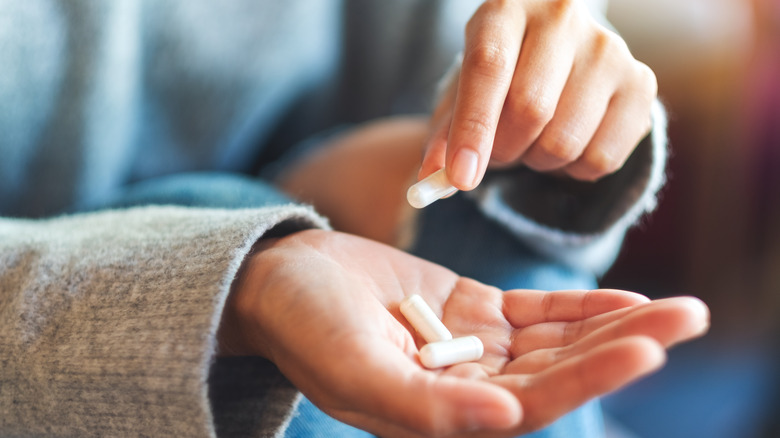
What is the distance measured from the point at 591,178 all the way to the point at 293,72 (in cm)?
67

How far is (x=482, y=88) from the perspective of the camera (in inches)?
24.0

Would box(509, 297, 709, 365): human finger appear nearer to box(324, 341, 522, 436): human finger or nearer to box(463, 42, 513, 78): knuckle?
box(324, 341, 522, 436): human finger

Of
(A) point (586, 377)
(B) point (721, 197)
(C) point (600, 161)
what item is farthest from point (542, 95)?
(B) point (721, 197)

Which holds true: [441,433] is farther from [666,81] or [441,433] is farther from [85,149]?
[666,81]

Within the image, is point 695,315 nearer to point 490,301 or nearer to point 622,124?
point 490,301

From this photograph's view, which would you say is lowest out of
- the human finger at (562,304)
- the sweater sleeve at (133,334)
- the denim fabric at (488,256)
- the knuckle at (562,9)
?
the sweater sleeve at (133,334)

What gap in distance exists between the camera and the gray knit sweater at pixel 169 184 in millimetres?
543

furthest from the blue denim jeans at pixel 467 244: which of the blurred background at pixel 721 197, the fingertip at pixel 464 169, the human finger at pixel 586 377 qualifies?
the blurred background at pixel 721 197

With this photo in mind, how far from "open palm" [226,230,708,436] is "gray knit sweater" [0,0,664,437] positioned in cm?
5

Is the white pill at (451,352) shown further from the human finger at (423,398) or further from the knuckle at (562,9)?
the knuckle at (562,9)

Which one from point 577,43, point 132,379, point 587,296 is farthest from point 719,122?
point 132,379

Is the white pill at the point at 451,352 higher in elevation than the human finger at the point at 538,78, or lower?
lower

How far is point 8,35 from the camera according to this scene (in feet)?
2.69

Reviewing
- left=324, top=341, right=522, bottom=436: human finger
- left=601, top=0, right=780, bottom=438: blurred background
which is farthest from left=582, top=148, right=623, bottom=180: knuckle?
left=601, top=0, right=780, bottom=438: blurred background
